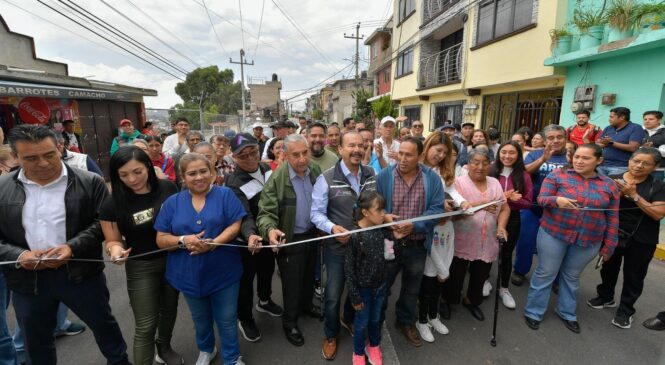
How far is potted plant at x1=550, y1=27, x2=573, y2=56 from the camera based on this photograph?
677 cm

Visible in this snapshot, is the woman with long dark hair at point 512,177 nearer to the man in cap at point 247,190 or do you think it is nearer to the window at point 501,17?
the man in cap at point 247,190

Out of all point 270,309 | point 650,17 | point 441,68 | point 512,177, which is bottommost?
point 270,309

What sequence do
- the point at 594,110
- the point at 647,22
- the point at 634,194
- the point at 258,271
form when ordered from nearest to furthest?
the point at 634,194 → the point at 258,271 → the point at 647,22 → the point at 594,110

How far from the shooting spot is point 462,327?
3229 millimetres

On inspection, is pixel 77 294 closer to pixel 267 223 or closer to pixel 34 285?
pixel 34 285

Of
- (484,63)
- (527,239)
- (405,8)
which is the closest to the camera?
(527,239)

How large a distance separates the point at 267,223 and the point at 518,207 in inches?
112

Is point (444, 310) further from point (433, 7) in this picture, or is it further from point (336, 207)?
point (433, 7)

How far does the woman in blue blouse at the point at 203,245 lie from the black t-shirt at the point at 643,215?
382 cm

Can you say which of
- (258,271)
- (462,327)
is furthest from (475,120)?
(258,271)

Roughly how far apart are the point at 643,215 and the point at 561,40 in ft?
17.8

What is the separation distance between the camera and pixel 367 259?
8.05ft

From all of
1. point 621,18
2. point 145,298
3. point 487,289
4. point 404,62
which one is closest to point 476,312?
point 487,289

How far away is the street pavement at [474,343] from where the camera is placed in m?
2.79
